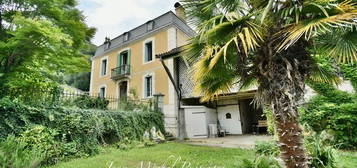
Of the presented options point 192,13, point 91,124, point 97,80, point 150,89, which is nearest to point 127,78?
point 150,89

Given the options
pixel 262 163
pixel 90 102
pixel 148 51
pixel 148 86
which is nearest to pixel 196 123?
pixel 148 86

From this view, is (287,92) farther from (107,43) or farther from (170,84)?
(107,43)

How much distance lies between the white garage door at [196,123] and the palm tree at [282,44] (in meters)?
7.08

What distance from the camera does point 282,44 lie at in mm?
2586

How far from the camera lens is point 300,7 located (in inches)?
108

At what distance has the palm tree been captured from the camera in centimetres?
262

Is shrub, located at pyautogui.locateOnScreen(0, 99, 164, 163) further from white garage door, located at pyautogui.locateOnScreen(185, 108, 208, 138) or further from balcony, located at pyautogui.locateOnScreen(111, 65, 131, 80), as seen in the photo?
balcony, located at pyautogui.locateOnScreen(111, 65, 131, 80)

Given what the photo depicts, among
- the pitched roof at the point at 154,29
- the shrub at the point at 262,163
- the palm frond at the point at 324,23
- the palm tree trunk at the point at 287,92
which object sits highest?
the pitched roof at the point at 154,29

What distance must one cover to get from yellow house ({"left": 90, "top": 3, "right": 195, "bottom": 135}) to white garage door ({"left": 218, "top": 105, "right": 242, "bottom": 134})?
112 inches

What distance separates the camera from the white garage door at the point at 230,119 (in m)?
11.2

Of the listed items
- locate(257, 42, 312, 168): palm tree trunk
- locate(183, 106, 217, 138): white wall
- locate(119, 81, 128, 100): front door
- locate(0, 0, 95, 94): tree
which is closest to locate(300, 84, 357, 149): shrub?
locate(257, 42, 312, 168): palm tree trunk

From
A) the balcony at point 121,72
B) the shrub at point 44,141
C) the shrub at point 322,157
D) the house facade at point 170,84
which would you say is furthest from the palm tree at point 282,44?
the balcony at point 121,72

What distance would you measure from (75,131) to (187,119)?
5.72m

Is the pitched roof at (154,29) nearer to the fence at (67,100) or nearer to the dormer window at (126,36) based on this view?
the dormer window at (126,36)
